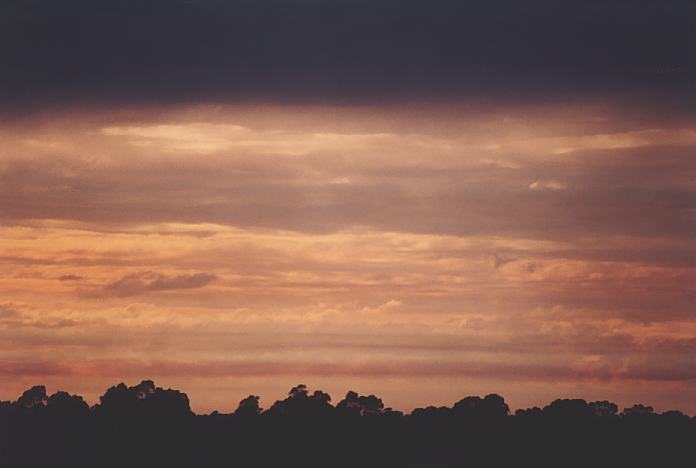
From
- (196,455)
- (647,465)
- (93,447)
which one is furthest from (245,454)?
(647,465)

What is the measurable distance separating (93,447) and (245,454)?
1158 cm

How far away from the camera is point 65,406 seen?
9519 cm

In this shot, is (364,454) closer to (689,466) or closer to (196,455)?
(196,455)

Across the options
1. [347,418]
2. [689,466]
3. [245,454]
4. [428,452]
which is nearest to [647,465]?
Result: [689,466]

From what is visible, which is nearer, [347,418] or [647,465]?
[647,465]

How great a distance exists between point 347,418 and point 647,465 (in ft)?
70.5

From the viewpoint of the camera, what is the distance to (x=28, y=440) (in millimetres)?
89438

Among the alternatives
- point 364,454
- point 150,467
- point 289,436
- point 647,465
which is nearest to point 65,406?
point 150,467

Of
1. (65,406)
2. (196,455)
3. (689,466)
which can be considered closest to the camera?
(689,466)

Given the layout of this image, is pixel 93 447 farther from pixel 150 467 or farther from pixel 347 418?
pixel 347 418

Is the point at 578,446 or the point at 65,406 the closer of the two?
the point at 578,446

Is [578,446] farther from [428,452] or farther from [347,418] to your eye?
[347,418]

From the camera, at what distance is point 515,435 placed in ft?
285

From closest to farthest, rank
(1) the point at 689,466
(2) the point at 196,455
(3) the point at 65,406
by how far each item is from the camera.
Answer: (1) the point at 689,466 < (2) the point at 196,455 < (3) the point at 65,406
